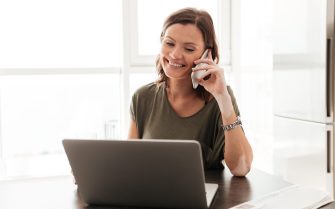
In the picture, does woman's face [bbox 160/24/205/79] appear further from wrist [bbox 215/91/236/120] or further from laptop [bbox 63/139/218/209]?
laptop [bbox 63/139/218/209]

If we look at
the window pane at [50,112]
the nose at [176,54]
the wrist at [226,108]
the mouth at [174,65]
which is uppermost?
the nose at [176,54]

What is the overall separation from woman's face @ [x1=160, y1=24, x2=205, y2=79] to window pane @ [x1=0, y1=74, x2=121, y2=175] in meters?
1.65

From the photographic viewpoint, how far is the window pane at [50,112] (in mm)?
3047

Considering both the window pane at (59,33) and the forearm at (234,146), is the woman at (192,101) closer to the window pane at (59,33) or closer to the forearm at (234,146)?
the forearm at (234,146)

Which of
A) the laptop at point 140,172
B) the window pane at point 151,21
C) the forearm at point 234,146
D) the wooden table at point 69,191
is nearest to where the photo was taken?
the laptop at point 140,172

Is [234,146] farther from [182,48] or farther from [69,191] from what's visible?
Result: [69,191]

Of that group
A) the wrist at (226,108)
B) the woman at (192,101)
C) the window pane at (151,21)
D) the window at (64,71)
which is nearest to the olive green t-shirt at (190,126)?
the woman at (192,101)

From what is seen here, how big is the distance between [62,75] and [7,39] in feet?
1.46

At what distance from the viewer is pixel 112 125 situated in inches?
130

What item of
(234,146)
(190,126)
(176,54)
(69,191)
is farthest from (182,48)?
(69,191)

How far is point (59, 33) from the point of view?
311cm

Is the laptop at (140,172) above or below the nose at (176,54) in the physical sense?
below

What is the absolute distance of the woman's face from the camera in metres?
1.65

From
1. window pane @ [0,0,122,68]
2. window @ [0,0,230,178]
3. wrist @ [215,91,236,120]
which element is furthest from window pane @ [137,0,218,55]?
wrist @ [215,91,236,120]
